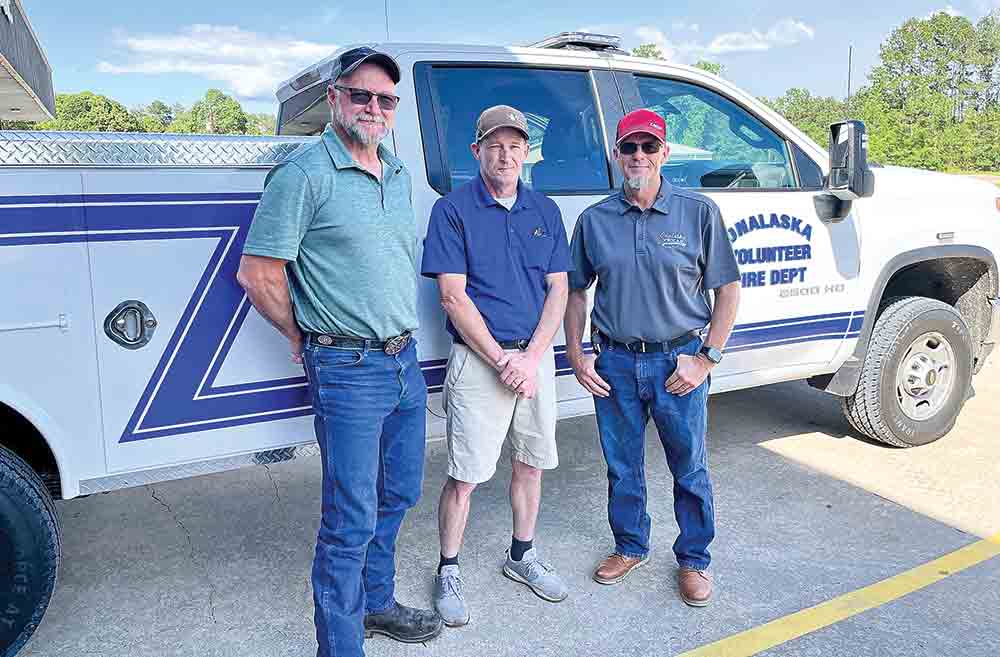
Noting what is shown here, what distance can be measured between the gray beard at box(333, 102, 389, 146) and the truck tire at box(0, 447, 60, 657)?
140 centimetres

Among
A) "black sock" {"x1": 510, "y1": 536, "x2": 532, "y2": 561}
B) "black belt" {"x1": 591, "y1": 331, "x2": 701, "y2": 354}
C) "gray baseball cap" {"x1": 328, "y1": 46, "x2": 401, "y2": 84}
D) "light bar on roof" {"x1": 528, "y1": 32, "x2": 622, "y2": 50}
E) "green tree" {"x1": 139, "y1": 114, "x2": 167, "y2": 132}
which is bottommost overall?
"black sock" {"x1": 510, "y1": 536, "x2": 532, "y2": 561}

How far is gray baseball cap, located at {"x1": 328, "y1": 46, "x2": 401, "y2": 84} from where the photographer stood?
233 cm

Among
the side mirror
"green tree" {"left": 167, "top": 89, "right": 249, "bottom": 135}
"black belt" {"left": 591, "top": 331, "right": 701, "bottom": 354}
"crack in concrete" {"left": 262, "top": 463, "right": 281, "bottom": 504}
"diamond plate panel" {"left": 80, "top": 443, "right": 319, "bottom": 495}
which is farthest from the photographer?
"green tree" {"left": 167, "top": 89, "right": 249, "bottom": 135}

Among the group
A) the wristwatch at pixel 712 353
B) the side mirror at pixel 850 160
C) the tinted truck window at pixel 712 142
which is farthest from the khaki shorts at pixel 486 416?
the side mirror at pixel 850 160

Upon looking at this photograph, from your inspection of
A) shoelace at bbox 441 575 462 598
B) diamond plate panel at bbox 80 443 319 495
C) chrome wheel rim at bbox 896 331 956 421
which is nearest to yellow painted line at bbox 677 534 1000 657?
shoelace at bbox 441 575 462 598

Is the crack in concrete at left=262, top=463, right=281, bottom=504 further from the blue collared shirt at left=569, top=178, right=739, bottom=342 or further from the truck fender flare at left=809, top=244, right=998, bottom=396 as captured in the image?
the truck fender flare at left=809, top=244, right=998, bottom=396

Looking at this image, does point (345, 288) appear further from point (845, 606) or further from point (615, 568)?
point (845, 606)

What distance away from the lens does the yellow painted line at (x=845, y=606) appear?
2.72 metres

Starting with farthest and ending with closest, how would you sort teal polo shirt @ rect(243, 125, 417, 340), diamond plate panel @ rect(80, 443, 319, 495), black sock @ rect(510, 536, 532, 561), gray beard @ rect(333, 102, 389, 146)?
black sock @ rect(510, 536, 532, 561) < diamond plate panel @ rect(80, 443, 319, 495) < gray beard @ rect(333, 102, 389, 146) < teal polo shirt @ rect(243, 125, 417, 340)

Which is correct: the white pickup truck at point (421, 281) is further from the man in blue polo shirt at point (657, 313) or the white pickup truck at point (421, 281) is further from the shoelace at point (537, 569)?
the shoelace at point (537, 569)

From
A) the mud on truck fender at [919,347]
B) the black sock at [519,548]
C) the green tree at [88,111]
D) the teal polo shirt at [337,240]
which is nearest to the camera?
the teal polo shirt at [337,240]

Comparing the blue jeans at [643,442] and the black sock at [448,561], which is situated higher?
the blue jeans at [643,442]

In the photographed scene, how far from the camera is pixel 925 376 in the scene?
444 centimetres

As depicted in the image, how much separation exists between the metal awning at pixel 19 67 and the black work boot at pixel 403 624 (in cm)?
1492
